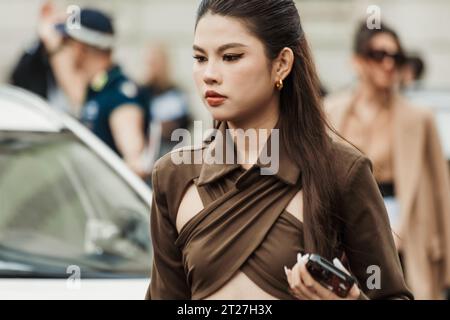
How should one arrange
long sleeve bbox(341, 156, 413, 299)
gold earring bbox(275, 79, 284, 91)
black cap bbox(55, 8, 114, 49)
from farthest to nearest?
black cap bbox(55, 8, 114, 49), gold earring bbox(275, 79, 284, 91), long sleeve bbox(341, 156, 413, 299)

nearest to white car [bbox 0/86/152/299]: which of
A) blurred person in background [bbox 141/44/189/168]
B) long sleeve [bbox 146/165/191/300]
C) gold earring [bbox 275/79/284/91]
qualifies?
long sleeve [bbox 146/165/191/300]

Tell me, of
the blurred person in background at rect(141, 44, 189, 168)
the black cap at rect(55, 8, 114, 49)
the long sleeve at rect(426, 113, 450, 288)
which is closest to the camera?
the long sleeve at rect(426, 113, 450, 288)

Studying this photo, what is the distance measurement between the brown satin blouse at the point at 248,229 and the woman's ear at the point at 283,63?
7.7 inches

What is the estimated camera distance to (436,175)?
7.30 meters

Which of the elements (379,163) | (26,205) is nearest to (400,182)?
(379,163)

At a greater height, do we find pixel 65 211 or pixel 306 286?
pixel 65 211

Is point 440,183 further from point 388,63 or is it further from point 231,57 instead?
point 231,57

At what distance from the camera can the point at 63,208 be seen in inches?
215

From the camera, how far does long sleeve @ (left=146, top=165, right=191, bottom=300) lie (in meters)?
3.52

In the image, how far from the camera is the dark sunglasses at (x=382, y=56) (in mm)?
7473

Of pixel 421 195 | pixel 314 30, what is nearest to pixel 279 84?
pixel 421 195

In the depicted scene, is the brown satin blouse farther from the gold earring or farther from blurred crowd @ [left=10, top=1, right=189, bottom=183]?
blurred crowd @ [left=10, top=1, right=189, bottom=183]

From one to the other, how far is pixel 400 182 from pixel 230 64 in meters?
3.85

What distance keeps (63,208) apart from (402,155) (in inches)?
90.5
